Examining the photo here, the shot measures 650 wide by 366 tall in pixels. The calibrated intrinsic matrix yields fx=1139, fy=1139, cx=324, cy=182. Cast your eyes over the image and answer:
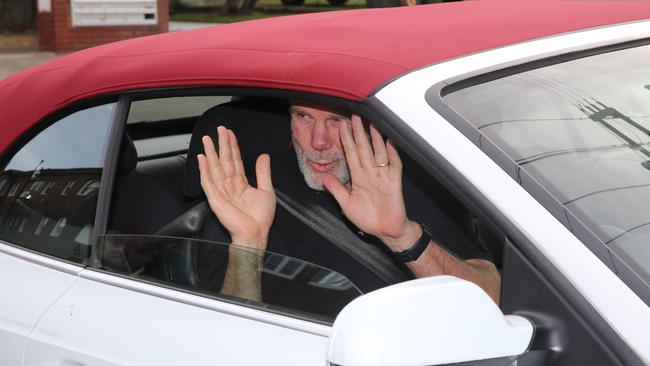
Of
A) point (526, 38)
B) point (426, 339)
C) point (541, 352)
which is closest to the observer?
point (426, 339)

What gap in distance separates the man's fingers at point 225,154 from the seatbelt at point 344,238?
1.11 feet

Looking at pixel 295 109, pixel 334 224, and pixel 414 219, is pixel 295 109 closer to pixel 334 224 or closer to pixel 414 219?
pixel 334 224

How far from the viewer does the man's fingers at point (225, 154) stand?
2631 mm

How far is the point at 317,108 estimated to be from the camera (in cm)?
271

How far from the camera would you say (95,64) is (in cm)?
273

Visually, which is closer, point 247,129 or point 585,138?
point 585,138

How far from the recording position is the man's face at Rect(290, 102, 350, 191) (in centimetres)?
290

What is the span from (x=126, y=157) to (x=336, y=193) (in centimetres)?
70

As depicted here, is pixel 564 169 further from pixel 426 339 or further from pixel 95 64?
pixel 95 64

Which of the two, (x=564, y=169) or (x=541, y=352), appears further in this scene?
(x=564, y=169)

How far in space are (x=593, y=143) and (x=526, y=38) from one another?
11.3 inches

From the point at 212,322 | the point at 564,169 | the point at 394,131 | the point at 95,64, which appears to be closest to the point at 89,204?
the point at 95,64

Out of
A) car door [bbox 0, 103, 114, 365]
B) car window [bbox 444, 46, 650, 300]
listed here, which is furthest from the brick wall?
car window [bbox 444, 46, 650, 300]

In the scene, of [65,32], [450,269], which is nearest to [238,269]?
[450,269]
